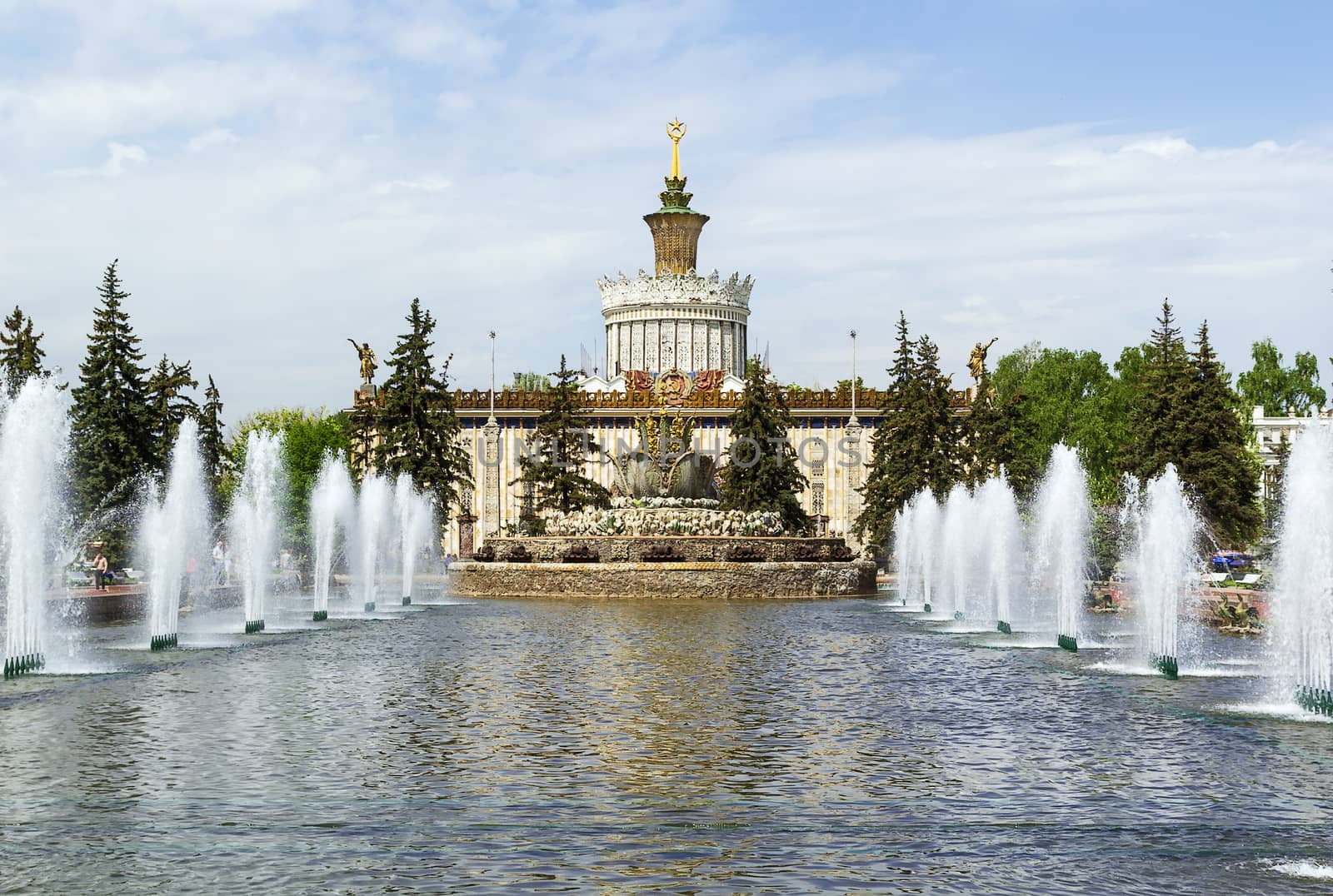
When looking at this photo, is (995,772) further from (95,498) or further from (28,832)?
(95,498)

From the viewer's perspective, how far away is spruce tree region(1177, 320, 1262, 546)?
45.1 metres

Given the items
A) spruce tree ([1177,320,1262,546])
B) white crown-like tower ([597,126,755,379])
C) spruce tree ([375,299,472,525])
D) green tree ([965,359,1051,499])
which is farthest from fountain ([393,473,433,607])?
white crown-like tower ([597,126,755,379])

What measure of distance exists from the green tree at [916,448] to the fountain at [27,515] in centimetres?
4110

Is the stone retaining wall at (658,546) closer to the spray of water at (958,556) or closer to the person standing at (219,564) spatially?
the spray of water at (958,556)

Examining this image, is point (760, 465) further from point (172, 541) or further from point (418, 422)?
point (172, 541)

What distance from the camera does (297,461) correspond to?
235ft

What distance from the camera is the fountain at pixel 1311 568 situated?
1517cm

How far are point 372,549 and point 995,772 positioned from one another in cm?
2925

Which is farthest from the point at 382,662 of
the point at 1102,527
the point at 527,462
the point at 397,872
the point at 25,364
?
the point at 527,462

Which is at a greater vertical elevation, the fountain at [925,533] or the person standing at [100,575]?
the fountain at [925,533]

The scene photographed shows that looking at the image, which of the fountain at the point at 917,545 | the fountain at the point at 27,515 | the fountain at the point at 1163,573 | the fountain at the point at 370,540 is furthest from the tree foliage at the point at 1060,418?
the fountain at the point at 27,515

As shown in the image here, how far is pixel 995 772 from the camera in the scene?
449 inches

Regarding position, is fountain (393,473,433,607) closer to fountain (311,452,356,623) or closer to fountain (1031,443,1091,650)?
fountain (311,452,356,623)

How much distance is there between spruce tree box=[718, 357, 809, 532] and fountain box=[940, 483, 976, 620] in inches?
675
